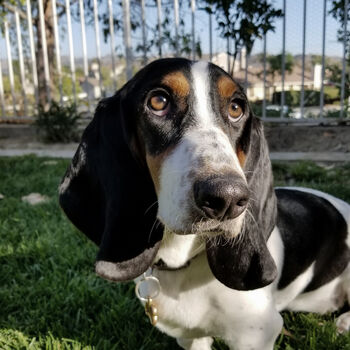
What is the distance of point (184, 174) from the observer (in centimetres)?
125

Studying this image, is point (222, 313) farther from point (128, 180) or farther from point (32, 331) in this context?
point (32, 331)

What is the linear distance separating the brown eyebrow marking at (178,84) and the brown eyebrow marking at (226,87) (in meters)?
0.14

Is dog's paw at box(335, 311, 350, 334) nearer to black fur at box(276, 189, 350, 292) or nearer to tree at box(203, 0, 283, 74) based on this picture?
black fur at box(276, 189, 350, 292)

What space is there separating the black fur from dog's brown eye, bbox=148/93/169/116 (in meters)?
0.90

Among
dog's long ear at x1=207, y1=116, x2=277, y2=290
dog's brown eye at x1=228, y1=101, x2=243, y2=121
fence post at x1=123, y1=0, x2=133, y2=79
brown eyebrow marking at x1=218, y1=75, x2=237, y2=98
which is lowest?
dog's long ear at x1=207, y1=116, x2=277, y2=290

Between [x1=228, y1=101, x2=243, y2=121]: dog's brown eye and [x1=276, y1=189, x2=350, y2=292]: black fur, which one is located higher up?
[x1=228, y1=101, x2=243, y2=121]: dog's brown eye

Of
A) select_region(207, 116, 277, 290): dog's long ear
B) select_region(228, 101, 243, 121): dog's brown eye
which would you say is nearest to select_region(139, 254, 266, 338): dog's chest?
select_region(207, 116, 277, 290): dog's long ear

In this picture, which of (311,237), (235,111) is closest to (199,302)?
(311,237)

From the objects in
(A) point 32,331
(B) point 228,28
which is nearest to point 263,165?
(A) point 32,331

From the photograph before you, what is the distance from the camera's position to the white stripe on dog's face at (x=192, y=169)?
48.2 inches

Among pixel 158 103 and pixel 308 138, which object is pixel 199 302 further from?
pixel 308 138

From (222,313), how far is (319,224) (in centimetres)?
78

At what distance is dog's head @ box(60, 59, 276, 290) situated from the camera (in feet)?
4.84

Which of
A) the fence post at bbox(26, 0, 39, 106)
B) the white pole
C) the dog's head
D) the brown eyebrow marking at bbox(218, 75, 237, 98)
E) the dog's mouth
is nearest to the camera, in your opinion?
the dog's mouth
